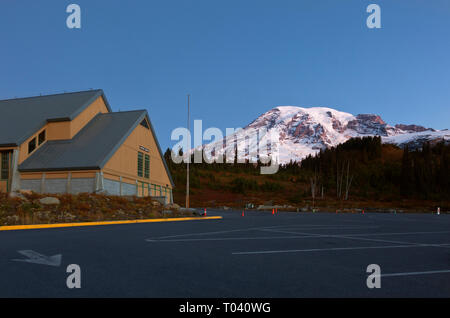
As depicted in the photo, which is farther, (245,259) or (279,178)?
(279,178)

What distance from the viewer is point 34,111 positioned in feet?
117

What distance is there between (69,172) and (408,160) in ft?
290

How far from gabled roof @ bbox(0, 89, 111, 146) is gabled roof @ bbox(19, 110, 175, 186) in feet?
5.66

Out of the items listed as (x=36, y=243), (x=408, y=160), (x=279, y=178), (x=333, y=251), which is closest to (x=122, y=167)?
(x=36, y=243)

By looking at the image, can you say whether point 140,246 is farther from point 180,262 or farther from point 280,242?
point 280,242

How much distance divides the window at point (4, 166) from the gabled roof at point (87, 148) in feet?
3.72

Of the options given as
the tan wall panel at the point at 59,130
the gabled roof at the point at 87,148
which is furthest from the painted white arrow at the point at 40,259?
the tan wall panel at the point at 59,130

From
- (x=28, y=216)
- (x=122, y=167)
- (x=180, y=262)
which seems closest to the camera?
(x=180, y=262)

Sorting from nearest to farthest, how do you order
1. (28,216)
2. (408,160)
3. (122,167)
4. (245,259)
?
1. (245,259)
2. (28,216)
3. (122,167)
4. (408,160)

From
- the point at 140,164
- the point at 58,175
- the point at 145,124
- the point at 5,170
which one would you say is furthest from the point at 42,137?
the point at 145,124

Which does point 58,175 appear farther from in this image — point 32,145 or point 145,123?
point 145,123

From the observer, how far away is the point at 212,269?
21.6ft

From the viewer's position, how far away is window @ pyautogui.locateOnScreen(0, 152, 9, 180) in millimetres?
30625

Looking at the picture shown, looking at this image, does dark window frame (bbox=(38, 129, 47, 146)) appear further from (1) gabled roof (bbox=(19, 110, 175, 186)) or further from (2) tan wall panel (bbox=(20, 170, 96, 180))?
(2) tan wall panel (bbox=(20, 170, 96, 180))
